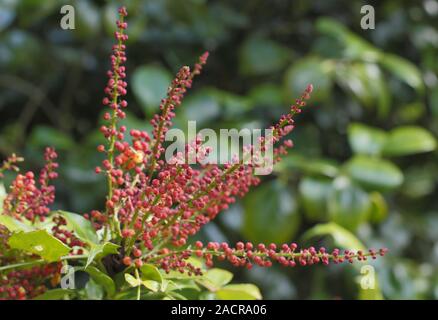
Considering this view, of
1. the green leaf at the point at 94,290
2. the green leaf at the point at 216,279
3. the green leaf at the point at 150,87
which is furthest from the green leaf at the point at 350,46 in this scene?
the green leaf at the point at 94,290

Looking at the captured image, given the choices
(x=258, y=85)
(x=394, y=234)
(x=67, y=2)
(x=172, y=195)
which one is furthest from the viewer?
(x=258, y=85)

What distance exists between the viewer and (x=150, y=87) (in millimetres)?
1427

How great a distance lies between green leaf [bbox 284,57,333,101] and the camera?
143 centimetres

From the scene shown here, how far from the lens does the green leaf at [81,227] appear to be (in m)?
0.57

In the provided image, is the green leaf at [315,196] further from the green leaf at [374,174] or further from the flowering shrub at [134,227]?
the flowering shrub at [134,227]

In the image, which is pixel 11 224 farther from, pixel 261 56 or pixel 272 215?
pixel 261 56

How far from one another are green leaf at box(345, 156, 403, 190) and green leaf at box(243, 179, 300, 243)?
135mm

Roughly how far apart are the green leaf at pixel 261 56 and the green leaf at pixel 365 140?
0.29 meters

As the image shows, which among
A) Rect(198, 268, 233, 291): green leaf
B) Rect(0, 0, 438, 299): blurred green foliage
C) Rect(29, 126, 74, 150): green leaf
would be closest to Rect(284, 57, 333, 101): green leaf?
Rect(0, 0, 438, 299): blurred green foliage

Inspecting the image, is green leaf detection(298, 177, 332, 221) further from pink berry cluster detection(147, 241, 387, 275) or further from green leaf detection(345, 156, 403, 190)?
pink berry cluster detection(147, 241, 387, 275)

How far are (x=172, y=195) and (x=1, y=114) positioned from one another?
1.33m
